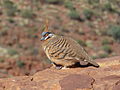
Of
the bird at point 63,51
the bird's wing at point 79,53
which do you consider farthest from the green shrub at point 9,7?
the bird's wing at point 79,53

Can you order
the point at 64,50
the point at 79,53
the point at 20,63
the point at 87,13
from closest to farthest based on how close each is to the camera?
the point at 64,50
the point at 79,53
the point at 20,63
the point at 87,13

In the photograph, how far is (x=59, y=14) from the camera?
4016cm

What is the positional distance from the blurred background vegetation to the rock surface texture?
1216 cm

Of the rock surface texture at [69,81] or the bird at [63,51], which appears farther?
the bird at [63,51]

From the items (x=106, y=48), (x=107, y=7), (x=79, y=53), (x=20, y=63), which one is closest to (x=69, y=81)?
(x=79, y=53)

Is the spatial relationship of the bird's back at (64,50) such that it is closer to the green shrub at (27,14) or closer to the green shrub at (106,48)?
the green shrub at (106,48)

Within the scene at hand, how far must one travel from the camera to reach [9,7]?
3797 cm

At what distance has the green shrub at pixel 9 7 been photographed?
36.0 metres

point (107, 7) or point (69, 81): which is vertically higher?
point (69, 81)

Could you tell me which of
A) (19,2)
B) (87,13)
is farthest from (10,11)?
(87,13)

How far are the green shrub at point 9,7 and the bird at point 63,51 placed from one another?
2848 cm

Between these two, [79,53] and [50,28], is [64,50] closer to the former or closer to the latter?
[79,53]

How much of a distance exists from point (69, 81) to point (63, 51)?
4.52 feet

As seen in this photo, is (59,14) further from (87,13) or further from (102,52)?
(102,52)
